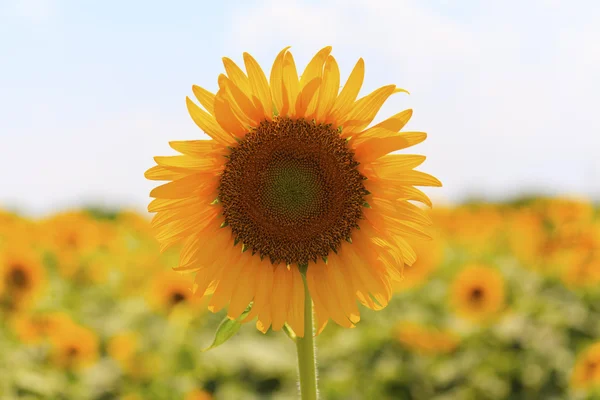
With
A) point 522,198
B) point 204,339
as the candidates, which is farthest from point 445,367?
point 522,198

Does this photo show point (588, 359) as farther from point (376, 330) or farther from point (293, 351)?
point (293, 351)

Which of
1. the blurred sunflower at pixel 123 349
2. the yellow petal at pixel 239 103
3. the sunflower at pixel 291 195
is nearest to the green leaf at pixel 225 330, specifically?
the sunflower at pixel 291 195

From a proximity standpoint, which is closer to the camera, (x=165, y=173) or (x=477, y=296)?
(x=165, y=173)

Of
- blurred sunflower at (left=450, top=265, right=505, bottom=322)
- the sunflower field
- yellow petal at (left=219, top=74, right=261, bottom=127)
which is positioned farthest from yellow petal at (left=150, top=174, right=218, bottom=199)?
blurred sunflower at (left=450, top=265, right=505, bottom=322)

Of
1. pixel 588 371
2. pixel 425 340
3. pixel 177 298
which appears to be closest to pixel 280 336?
pixel 177 298

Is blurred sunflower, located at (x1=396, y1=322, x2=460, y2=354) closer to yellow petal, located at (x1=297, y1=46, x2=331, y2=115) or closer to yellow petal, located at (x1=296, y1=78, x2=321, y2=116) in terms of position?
yellow petal, located at (x1=296, y1=78, x2=321, y2=116)

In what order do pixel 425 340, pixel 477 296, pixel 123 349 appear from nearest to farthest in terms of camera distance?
pixel 123 349
pixel 425 340
pixel 477 296

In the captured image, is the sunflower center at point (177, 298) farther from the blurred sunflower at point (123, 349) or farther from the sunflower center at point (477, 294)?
Answer: the sunflower center at point (477, 294)

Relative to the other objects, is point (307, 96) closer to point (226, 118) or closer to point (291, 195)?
point (226, 118)
